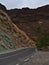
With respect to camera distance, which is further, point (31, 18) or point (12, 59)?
point (31, 18)

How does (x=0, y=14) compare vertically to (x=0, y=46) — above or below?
above

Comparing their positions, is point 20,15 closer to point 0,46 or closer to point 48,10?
point 48,10

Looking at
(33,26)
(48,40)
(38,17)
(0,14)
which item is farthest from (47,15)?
(0,14)

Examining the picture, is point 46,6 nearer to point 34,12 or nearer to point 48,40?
point 34,12

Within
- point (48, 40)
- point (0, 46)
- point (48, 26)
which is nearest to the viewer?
point (0, 46)

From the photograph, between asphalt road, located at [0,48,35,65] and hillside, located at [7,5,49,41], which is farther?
hillside, located at [7,5,49,41]

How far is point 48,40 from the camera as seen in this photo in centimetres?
9212

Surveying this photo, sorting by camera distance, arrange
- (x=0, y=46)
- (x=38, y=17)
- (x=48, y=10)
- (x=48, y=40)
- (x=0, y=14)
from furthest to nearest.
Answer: (x=48, y=10), (x=38, y=17), (x=48, y=40), (x=0, y=14), (x=0, y=46)

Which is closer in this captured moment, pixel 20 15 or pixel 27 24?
pixel 27 24

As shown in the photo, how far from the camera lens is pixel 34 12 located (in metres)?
183

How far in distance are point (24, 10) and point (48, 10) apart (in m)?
13.5

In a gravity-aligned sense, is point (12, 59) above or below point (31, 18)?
→ below

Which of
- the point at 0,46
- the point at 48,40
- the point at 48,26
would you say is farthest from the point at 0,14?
the point at 48,26

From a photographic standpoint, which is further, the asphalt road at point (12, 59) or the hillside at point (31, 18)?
the hillside at point (31, 18)
